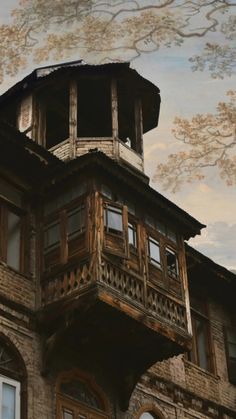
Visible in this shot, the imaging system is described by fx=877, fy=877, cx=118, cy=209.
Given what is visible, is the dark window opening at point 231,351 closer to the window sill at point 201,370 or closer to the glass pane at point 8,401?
the window sill at point 201,370

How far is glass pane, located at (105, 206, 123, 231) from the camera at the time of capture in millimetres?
19344

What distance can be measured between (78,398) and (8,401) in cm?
202

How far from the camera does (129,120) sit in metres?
25.5

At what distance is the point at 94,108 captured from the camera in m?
25.3

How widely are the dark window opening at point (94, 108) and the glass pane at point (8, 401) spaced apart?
9597mm

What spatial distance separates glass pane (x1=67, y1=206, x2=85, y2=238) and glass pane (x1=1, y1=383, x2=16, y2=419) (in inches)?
150

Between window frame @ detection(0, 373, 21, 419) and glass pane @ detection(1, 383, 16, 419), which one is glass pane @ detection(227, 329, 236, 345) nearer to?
window frame @ detection(0, 373, 21, 419)

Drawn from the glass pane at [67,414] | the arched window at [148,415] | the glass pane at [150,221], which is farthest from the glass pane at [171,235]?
the glass pane at [67,414]

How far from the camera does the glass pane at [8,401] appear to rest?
1668 cm

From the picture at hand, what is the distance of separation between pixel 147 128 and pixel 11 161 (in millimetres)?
7552

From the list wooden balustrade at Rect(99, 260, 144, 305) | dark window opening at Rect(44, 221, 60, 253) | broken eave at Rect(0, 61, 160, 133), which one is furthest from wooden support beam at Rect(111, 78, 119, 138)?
wooden balustrade at Rect(99, 260, 144, 305)

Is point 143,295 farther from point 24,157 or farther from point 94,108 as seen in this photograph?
point 94,108

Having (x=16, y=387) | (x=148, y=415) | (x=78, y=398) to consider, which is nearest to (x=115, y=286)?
(x=78, y=398)

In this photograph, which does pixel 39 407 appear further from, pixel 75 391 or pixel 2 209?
pixel 2 209
